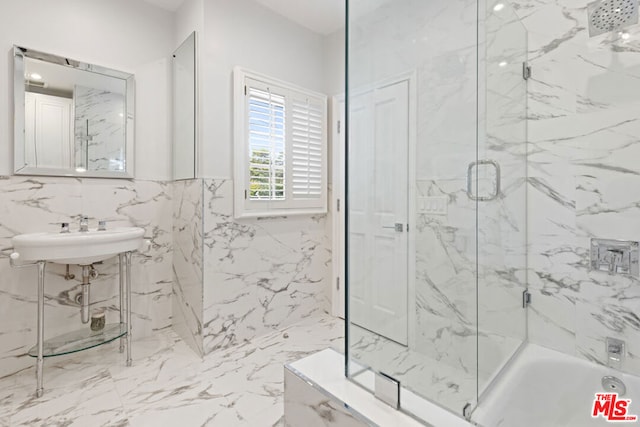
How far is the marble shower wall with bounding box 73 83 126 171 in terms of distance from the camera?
7.38 feet

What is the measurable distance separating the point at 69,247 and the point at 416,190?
1878 mm

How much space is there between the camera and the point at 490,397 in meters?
1.29

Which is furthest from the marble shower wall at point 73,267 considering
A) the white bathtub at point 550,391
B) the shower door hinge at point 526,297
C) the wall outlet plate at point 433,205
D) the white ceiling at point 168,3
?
the shower door hinge at point 526,297

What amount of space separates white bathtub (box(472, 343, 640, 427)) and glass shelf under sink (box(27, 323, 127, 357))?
2.25m

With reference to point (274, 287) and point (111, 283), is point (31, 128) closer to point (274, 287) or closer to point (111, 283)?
point (111, 283)

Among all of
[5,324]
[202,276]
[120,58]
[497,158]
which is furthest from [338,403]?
[120,58]

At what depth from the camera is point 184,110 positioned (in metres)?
2.52

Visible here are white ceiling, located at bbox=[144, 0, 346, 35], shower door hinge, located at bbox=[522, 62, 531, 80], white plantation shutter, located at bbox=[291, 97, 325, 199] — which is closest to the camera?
shower door hinge, located at bbox=[522, 62, 531, 80]

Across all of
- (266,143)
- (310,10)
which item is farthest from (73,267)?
(310,10)

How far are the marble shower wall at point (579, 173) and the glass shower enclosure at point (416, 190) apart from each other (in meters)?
0.59

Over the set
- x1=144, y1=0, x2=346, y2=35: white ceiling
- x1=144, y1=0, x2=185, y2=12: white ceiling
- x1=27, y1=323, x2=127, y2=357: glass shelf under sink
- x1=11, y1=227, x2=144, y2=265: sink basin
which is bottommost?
x1=27, y1=323, x2=127, y2=357: glass shelf under sink

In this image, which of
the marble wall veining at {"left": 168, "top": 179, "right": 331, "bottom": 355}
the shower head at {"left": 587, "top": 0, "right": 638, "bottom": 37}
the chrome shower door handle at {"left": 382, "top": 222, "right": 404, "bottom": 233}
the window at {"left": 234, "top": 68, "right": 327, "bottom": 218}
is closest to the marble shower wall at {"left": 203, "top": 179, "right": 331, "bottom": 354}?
the marble wall veining at {"left": 168, "top": 179, "right": 331, "bottom": 355}

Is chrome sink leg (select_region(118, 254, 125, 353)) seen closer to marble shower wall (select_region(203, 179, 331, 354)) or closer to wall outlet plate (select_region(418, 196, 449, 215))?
marble shower wall (select_region(203, 179, 331, 354))

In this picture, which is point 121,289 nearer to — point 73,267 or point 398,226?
point 73,267
